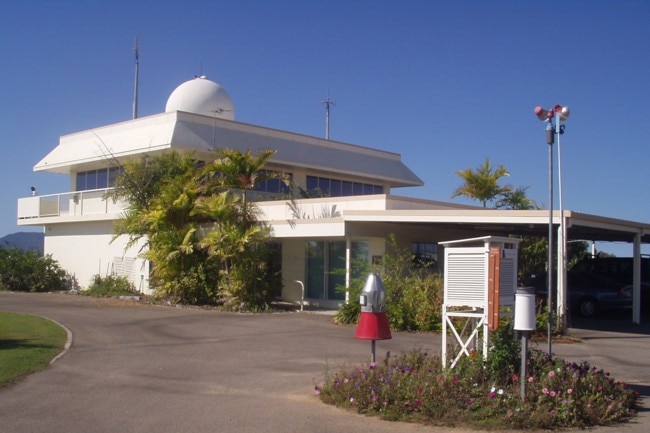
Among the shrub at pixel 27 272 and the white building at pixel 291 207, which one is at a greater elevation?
the white building at pixel 291 207

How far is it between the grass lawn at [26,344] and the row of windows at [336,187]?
1414cm

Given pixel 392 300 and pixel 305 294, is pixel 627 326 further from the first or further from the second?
pixel 305 294

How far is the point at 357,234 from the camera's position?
65.1ft

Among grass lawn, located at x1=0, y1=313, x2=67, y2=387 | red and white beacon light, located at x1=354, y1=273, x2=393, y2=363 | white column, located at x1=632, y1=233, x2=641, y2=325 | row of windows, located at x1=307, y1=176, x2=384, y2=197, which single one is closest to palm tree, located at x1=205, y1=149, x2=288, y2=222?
grass lawn, located at x1=0, y1=313, x2=67, y2=387

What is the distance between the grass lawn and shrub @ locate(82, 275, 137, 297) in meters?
7.68

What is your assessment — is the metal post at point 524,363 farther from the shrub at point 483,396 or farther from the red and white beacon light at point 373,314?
the red and white beacon light at point 373,314

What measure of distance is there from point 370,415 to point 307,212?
13.3 m

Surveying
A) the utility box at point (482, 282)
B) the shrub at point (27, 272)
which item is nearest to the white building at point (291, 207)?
the shrub at point (27, 272)

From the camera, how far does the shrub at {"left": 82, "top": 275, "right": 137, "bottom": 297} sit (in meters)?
25.9

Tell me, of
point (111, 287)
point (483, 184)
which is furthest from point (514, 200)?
point (111, 287)

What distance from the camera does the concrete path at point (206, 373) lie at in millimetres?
8039

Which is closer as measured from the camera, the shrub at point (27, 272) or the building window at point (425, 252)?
the building window at point (425, 252)

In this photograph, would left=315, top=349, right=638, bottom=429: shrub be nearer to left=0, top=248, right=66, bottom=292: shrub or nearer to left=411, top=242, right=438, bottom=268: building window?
left=411, top=242, right=438, bottom=268: building window

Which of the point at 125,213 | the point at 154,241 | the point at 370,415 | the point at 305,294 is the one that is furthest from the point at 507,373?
the point at 125,213
